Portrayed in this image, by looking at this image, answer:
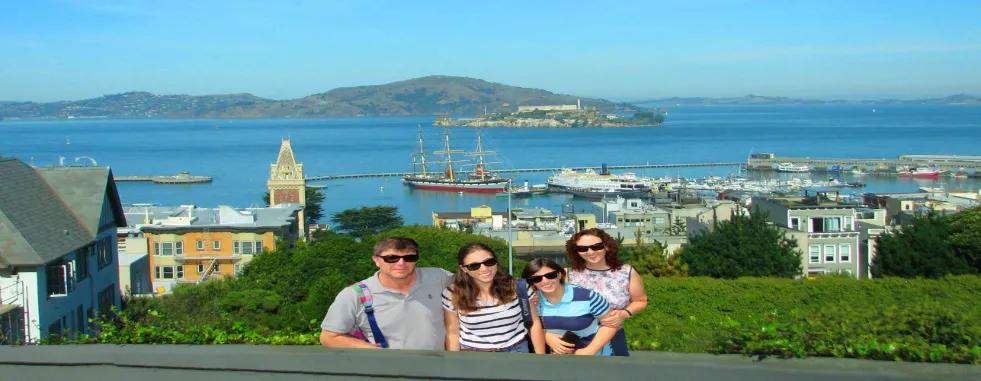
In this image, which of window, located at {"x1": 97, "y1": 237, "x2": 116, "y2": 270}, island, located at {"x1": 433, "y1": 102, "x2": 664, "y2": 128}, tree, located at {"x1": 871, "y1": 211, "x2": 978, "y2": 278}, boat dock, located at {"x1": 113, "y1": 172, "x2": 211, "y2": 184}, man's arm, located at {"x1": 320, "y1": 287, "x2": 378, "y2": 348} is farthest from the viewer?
island, located at {"x1": 433, "y1": 102, "x2": 664, "y2": 128}

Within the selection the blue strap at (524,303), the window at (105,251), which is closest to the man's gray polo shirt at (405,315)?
the blue strap at (524,303)

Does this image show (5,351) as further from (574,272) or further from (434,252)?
(434,252)

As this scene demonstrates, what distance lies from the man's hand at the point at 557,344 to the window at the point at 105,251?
6.38 metres

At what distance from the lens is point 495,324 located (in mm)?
2666

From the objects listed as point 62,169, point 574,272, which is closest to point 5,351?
point 574,272

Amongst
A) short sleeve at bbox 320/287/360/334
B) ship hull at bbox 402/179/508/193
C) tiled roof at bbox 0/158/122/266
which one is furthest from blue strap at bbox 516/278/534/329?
ship hull at bbox 402/179/508/193

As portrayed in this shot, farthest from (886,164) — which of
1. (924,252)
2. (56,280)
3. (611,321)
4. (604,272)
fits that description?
(611,321)

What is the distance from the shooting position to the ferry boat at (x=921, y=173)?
58781 mm

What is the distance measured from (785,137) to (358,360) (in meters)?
115

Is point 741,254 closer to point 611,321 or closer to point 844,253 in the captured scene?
point 844,253

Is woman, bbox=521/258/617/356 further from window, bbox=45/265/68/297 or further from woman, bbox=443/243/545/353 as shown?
window, bbox=45/265/68/297

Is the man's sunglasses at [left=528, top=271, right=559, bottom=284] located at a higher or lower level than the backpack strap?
higher

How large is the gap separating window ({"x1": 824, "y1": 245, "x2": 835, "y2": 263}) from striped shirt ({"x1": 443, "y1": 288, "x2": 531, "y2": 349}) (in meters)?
13.8

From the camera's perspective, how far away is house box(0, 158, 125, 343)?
6.50 metres
